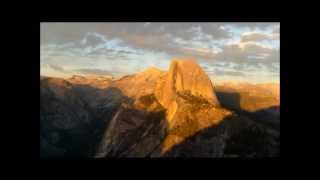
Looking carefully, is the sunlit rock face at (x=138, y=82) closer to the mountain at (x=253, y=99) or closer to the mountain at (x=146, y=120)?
the mountain at (x=146, y=120)

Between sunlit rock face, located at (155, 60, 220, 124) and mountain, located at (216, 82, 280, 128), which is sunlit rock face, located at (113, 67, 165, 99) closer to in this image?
sunlit rock face, located at (155, 60, 220, 124)

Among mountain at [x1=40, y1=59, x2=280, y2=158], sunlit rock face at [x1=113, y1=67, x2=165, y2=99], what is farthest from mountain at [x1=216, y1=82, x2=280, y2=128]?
sunlit rock face at [x1=113, y1=67, x2=165, y2=99]

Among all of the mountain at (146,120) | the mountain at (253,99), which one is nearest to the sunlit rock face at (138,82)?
A: the mountain at (146,120)

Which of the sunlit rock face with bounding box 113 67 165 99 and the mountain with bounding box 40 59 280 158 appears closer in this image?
the mountain with bounding box 40 59 280 158

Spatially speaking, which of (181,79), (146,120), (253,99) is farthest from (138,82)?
(253,99)

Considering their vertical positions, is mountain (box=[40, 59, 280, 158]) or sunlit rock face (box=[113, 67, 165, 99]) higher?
sunlit rock face (box=[113, 67, 165, 99])
